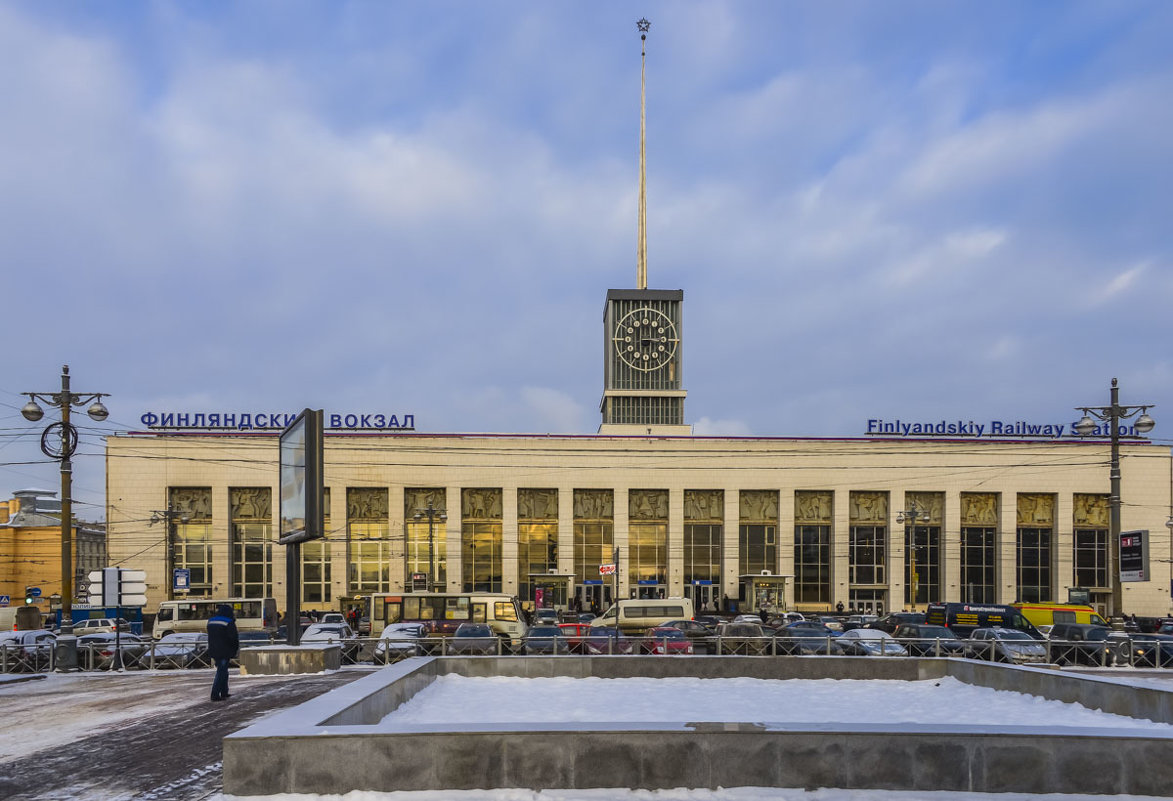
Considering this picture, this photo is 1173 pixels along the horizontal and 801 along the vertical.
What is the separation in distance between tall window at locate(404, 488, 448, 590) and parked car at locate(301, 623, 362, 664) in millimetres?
31598

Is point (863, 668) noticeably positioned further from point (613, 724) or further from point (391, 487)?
point (391, 487)

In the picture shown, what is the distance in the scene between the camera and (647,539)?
68750 mm

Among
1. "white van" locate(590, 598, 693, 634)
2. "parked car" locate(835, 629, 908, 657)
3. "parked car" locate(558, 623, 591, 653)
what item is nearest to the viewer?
"parked car" locate(835, 629, 908, 657)

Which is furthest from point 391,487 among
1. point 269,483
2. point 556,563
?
point 556,563

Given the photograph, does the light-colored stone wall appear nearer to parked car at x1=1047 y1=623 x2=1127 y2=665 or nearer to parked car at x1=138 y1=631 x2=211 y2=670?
parked car at x1=1047 y1=623 x2=1127 y2=665

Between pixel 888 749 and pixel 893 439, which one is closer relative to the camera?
pixel 888 749

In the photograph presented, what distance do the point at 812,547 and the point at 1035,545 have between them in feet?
57.7

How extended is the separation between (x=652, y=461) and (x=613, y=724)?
58911 mm

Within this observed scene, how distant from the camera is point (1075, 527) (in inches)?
2672

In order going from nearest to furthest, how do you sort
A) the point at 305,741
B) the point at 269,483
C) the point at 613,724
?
the point at 305,741, the point at 613,724, the point at 269,483

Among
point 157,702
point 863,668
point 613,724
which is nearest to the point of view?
point 613,724

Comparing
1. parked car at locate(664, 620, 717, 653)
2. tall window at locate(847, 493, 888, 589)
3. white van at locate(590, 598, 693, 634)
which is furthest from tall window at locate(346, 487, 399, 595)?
tall window at locate(847, 493, 888, 589)

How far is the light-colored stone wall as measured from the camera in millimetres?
66688

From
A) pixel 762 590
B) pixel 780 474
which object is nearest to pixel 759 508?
pixel 780 474
